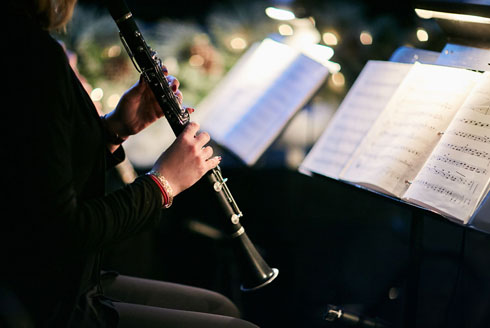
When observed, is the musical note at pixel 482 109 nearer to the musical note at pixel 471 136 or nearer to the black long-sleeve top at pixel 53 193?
the musical note at pixel 471 136

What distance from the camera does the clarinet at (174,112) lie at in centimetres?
124

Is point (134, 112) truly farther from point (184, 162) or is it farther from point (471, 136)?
point (471, 136)

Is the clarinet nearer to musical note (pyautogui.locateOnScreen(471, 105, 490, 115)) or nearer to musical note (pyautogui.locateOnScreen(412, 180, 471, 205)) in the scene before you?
musical note (pyautogui.locateOnScreen(412, 180, 471, 205))

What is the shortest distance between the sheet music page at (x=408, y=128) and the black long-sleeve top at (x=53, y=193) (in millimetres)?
577

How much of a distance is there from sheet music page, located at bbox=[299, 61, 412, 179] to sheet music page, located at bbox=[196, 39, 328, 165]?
0.81ft

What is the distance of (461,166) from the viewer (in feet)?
3.88

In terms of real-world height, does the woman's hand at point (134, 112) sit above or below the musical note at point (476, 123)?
below

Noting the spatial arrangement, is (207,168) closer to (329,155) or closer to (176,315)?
(176,315)

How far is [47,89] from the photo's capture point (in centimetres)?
89

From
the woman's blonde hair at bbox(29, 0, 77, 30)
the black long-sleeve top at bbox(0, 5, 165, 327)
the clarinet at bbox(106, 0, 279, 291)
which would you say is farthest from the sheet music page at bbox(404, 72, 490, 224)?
the woman's blonde hair at bbox(29, 0, 77, 30)

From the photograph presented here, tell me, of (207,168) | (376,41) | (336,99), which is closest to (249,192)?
(336,99)

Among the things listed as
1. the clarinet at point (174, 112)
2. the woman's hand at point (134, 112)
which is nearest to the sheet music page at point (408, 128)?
the clarinet at point (174, 112)

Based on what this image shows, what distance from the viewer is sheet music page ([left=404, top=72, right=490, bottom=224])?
1.14 metres

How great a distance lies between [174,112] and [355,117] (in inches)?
22.6
